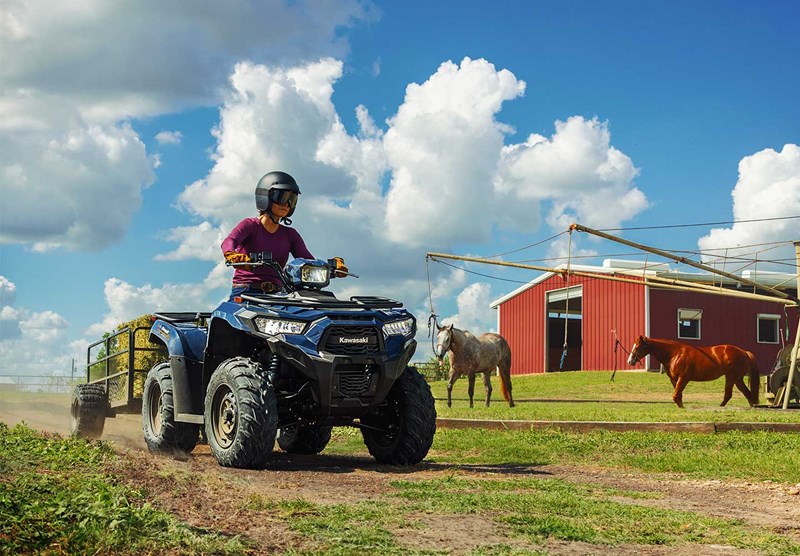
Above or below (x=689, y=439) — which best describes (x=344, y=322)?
above

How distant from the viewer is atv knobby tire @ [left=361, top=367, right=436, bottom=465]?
973 centimetres

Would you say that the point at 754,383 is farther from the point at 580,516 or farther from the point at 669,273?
the point at 580,516

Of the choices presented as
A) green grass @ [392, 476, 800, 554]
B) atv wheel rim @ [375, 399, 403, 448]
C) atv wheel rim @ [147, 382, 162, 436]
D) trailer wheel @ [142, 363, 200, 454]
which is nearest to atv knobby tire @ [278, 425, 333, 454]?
trailer wheel @ [142, 363, 200, 454]

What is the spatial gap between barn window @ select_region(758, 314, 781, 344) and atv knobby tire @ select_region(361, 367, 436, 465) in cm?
3837

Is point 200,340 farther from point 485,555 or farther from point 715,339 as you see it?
point 715,339

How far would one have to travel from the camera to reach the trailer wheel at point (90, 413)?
12.8 m

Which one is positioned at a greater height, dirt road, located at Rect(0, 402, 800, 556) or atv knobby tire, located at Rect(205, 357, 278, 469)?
atv knobby tire, located at Rect(205, 357, 278, 469)

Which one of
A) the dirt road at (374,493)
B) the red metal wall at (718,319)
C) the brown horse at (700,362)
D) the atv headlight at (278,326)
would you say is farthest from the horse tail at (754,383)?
the atv headlight at (278,326)

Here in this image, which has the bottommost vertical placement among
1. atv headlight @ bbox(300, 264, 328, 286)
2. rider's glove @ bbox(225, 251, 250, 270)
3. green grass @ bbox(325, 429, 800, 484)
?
green grass @ bbox(325, 429, 800, 484)

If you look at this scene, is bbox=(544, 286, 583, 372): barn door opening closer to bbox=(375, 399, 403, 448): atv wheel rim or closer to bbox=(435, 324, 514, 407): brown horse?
bbox=(435, 324, 514, 407): brown horse

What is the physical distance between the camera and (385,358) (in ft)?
30.1

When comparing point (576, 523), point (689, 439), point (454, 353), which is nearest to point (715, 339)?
point (454, 353)

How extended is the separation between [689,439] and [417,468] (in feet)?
16.4

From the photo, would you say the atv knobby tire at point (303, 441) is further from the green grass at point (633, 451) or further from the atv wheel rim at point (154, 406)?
the atv wheel rim at point (154, 406)
